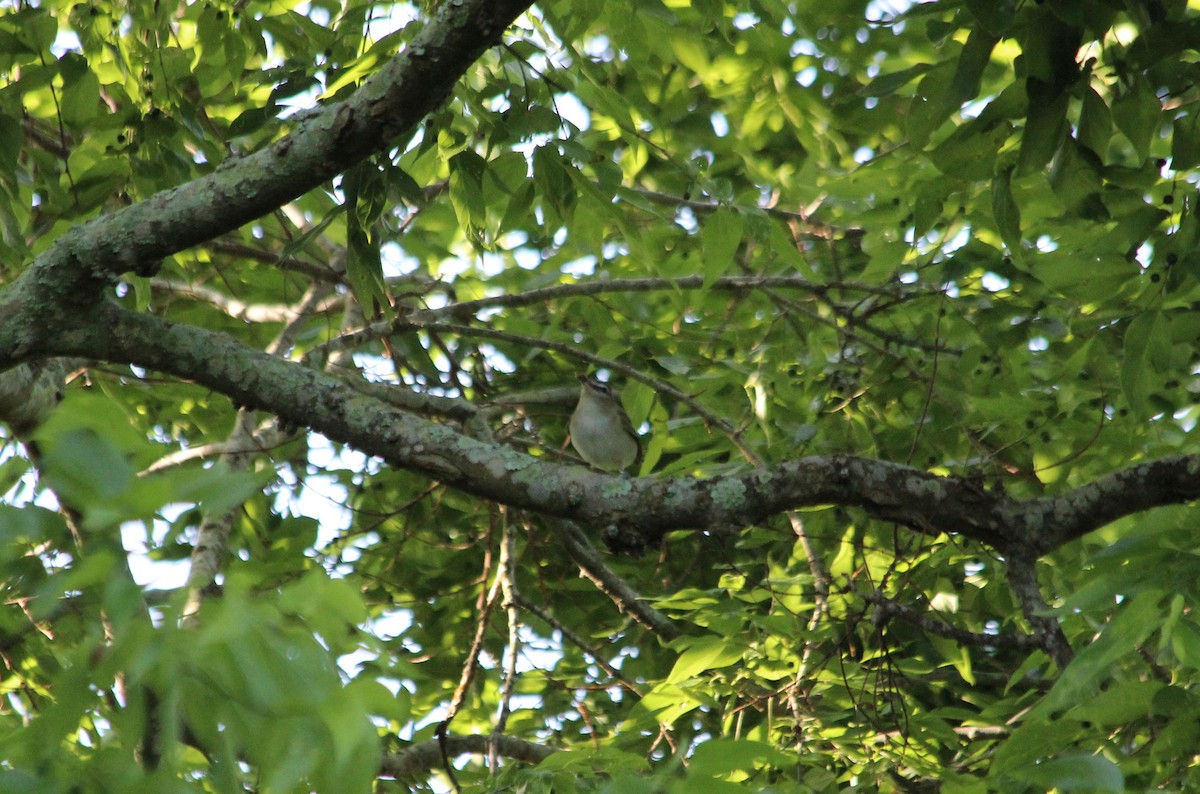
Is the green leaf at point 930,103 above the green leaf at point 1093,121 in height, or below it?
above

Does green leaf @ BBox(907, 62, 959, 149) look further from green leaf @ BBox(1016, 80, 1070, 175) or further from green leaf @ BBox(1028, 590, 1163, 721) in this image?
green leaf @ BBox(1028, 590, 1163, 721)

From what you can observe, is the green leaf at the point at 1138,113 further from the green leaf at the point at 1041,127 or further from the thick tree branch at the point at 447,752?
the thick tree branch at the point at 447,752

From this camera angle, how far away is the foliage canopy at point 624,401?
168cm

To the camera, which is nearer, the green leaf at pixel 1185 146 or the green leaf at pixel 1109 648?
the green leaf at pixel 1109 648

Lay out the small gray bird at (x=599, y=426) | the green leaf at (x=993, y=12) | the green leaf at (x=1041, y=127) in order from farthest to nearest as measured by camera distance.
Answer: the small gray bird at (x=599, y=426)
the green leaf at (x=1041, y=127)
the green leaf at (x=993, y=12)

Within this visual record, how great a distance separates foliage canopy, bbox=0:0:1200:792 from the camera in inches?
66.3

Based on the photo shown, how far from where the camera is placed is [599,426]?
256 inches

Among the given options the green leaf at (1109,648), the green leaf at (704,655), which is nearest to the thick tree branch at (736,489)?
the green leaf at (704,655)

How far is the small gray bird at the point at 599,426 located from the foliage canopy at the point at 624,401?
0.69ft

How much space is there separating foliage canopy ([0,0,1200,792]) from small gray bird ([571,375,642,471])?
0.21 meters

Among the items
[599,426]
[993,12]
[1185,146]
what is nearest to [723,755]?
[993,12]

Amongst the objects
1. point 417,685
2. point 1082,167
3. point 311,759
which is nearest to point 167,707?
point 311,759

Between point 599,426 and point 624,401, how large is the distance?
245cm

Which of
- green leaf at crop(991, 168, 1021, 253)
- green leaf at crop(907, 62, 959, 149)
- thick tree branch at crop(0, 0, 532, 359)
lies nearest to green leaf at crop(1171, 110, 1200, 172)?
green leaf at crop(991, 168, 1021, 253)
